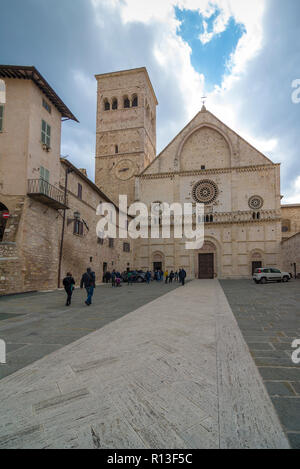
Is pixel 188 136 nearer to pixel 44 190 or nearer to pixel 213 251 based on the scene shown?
pixel 213 251

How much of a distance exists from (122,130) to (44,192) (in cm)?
2642

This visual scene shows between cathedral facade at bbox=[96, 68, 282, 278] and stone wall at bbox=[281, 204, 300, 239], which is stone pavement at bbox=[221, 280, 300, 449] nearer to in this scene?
cathedral facade at bbox=[96, 68, 282, 278]

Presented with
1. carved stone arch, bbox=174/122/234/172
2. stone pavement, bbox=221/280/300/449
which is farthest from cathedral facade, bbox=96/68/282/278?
stone pavement, bbox=221/280/300/449

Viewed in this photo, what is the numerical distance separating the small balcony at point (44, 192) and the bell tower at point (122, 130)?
19.1 meters

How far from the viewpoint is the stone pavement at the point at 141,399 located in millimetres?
1911

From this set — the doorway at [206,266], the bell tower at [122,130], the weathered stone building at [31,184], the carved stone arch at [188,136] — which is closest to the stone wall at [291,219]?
the doorway at [206,266]

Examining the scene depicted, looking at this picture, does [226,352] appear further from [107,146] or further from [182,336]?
[107,146]

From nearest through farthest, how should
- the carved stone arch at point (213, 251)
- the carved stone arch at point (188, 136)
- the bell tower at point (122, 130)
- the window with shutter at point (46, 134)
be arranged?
1. the window with shutter at point (46, 134)
2. the carved stone arch at point (213, 251)
3. the carved stone arch at point (188, 136)
4. the bell tower at point (122, 130)

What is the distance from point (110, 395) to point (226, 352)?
2.04m

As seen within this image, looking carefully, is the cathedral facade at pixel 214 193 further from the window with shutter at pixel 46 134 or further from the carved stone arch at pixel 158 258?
the window with shutter at pixel 46 134

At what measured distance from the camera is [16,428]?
2.06 m

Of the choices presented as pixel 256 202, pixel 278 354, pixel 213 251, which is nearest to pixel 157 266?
pixel 213 251

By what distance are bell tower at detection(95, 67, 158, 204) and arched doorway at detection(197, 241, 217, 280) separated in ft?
39.6
